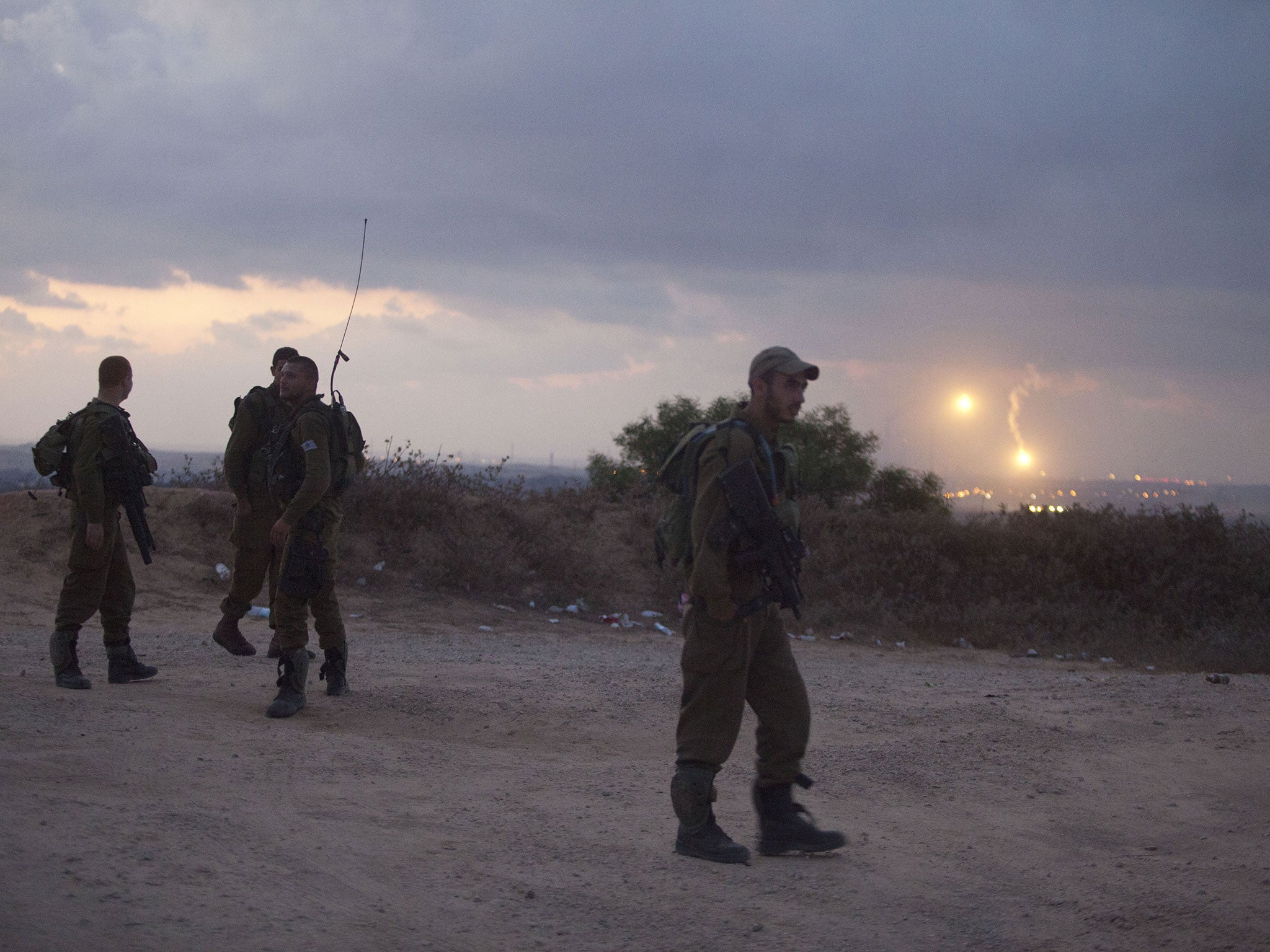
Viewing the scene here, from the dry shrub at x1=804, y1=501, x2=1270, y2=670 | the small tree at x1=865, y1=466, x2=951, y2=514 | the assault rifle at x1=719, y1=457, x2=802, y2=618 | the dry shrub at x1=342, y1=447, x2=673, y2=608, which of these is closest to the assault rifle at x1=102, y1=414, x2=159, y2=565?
the assault rifle at x1=719, y1=457, x2=802, y2=618

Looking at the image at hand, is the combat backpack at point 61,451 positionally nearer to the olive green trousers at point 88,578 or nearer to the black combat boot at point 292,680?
the olive green trousers at point 88,578

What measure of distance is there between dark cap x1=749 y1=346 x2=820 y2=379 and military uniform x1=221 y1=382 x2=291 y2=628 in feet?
12.7

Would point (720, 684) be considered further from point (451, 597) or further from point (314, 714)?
point (451, 597)

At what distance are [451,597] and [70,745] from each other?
7237mm

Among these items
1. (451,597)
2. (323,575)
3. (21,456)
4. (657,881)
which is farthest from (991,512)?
(21,456)

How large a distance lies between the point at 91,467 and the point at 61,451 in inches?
11.1

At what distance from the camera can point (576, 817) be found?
4.09 metres

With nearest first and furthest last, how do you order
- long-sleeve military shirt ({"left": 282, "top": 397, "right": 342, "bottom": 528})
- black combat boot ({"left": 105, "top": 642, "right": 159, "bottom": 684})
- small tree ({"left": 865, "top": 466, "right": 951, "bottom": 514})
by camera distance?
long-sleeve military shirt ({"left": 282, "top": 397, "right": 342, "bottom": 528}) < black combat boot ({"left": 105, "top": 642, "right": 159, "bottom": 684}) < small tree ({"left": 865, "top": 466, "right": 951, "bottom": 514})

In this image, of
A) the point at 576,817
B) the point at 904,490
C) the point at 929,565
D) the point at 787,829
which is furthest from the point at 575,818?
the point at 904,490

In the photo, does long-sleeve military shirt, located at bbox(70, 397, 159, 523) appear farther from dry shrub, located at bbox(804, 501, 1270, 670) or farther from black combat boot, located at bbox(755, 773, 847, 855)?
dry shrub, located at bbox(804, 501, 1270, 670)

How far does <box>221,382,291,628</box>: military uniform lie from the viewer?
259 inches

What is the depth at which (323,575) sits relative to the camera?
5.70 meters

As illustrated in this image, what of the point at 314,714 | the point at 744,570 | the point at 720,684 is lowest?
the point at 314,714

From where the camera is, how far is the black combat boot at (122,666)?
6.14m
